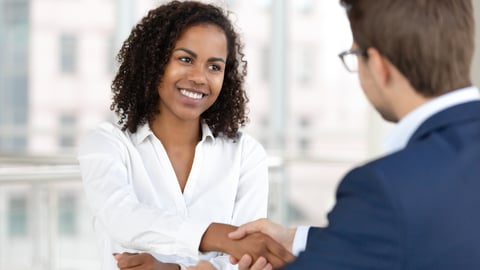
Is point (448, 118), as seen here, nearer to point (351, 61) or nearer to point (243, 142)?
point (351, 61)

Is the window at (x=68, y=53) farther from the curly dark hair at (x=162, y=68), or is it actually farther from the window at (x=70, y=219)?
the curly dark hair at (x=162, y=68)

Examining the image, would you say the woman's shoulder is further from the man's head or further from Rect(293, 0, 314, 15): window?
Rect(293, 0, 314, 15): window

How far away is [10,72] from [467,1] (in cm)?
1029

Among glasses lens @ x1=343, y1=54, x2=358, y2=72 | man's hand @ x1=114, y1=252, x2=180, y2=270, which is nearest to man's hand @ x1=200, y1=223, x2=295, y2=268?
man's hand @ x1=114, y1=252, x2=180, y2=270

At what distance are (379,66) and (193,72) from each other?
0.83 m

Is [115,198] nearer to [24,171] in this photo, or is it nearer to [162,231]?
[162,231]

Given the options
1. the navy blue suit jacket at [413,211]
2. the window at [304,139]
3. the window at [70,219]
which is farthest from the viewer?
the window at [304,139]

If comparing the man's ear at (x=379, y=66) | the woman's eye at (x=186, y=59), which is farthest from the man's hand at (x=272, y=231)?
the man's ear at (x=379, y=66)

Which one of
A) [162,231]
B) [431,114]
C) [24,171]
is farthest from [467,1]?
[24,171]

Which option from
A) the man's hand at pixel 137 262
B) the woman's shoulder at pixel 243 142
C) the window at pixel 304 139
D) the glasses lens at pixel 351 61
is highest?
the glasses lens at pixel 351 61

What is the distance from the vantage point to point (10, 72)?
35.8 feet

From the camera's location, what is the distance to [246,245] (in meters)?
1.80

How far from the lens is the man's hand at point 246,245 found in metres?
1.79

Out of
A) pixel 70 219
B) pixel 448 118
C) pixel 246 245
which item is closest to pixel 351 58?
pixel 448 118
